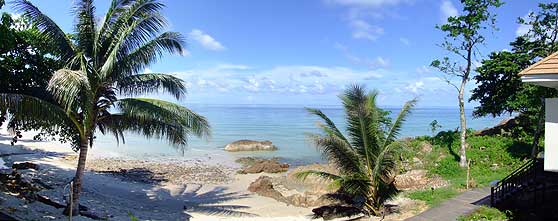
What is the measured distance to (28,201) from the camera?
11.2 metres

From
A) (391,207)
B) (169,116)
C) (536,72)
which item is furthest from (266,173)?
(536,72)

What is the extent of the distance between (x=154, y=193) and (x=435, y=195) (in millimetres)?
12930

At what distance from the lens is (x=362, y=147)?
1291 cm

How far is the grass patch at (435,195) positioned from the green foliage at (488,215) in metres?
2.19

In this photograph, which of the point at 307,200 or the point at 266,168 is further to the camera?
the point at 266,168

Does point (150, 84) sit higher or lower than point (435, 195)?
higher

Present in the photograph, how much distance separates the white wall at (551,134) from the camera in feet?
24.6

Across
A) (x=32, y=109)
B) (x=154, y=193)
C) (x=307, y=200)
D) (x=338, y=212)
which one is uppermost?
(x=32, y=109)

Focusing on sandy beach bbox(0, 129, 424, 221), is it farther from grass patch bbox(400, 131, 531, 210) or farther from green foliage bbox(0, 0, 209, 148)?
grass patch bbox(400, 131, 531, 210)

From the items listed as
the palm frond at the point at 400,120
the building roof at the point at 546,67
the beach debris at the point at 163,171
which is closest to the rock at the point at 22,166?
the beach debris at the point at 163,171

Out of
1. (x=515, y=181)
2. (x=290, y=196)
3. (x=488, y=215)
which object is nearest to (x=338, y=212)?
(x=488, y=215)

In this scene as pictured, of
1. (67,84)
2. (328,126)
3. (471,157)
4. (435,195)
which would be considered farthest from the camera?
(471,157)

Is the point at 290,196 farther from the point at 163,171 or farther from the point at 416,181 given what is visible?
the point at 163,171

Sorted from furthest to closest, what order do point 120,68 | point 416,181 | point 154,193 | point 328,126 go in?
1. point 416,181
2. point 154,193
3. point 328,126
4. point 120,68
